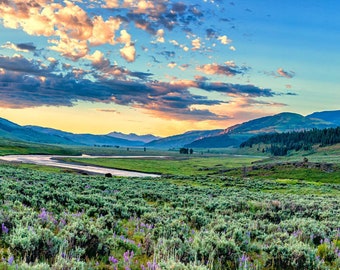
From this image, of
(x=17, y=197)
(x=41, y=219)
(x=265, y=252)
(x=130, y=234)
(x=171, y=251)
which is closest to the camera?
(x=171, y=251)

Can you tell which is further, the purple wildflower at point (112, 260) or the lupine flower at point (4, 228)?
the lupine flower at point (4, 228)

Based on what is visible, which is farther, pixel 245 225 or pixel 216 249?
pixel 245 225

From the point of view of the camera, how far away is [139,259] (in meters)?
7.12

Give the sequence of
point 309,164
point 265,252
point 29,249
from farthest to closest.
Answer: point 309,164 → point 265,252 → point 29,249

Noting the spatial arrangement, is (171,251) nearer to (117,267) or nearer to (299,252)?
(117,267)

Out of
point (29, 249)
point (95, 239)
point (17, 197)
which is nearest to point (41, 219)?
point (95, 239)

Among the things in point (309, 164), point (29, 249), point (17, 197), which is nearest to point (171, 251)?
point (29, 249)

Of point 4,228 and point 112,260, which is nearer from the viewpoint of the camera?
point 112,260

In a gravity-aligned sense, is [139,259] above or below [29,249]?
below

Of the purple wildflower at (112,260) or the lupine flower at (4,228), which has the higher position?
the lupine flower at (4,228)

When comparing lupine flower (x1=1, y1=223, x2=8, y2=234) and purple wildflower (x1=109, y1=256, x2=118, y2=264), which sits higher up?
lupine flower (x1=1, y1=223, x2=8, y2=234)

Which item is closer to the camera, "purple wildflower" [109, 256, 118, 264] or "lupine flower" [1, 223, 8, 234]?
"purple wildflower" [109, 256, 118, 264]

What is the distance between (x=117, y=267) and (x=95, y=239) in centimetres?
135

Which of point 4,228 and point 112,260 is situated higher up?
point 4,228
